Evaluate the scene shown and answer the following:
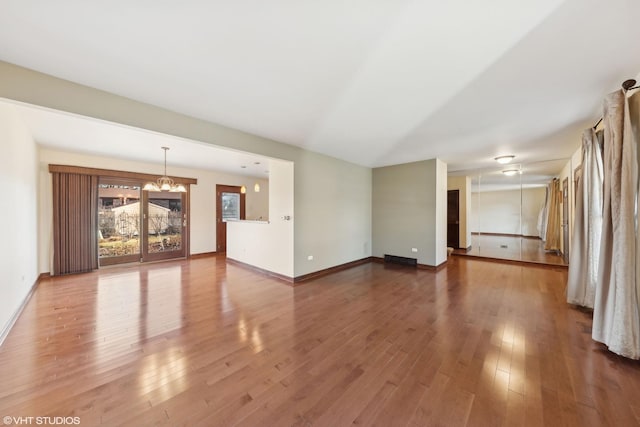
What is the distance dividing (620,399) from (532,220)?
6983mm

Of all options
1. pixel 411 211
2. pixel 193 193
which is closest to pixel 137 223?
pixel 193 193

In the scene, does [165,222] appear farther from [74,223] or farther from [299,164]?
[299,164]

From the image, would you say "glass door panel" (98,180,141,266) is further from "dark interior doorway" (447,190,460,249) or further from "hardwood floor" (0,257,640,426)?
"dark interior doorway" (447,190,460,249)

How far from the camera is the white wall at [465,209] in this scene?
696 centimetres

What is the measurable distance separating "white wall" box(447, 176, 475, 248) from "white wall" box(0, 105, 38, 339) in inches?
355

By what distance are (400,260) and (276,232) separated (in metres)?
3.15

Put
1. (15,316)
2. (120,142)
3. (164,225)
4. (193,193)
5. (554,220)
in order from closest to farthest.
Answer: (15,316) < (120,142) < (164,225) < (554,220) < (193,193)

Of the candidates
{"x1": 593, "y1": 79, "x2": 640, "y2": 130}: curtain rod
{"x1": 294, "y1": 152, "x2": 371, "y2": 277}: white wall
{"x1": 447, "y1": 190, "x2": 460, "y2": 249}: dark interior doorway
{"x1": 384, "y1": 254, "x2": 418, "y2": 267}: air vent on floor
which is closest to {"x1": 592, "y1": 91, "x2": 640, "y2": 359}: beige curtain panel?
{"x1": 593, "y1": 79, "x2": 640, "y2": 130}: curtain rod

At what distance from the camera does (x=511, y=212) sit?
7.03 metres

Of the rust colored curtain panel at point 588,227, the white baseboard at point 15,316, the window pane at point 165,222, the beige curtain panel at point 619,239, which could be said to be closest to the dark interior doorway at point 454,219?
the rust colored curtain panel at point 588,227

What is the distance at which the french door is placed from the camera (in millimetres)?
5426

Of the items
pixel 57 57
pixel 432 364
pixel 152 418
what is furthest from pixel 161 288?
pixel 432 364

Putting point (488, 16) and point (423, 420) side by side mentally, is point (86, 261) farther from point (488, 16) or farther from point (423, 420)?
point (488, 16)

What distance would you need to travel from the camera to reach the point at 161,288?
3928 millimetres
